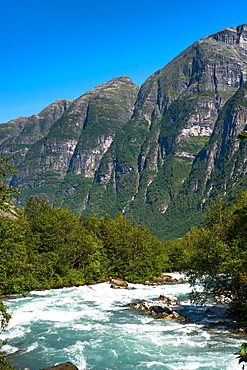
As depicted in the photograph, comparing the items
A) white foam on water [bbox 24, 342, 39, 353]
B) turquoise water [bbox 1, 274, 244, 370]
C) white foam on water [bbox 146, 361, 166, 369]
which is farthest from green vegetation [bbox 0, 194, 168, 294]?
white foam on water [bbox 146, 361, 166, 369]

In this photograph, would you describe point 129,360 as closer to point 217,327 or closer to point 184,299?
point 217,327

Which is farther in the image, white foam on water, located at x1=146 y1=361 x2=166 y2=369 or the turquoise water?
the turquoise water

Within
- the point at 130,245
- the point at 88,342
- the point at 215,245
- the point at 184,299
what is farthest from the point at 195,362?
the point at 130,245

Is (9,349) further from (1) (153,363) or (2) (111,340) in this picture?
(1) (153,363)

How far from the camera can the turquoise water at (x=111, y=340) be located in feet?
75.6

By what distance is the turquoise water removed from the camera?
23031 mm

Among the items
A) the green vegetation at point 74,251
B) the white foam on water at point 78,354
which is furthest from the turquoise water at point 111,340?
the green vegetation at point 74,251

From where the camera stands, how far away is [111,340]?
2858 centimetres

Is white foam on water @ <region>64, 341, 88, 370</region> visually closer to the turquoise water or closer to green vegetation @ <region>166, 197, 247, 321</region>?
the turquoise water

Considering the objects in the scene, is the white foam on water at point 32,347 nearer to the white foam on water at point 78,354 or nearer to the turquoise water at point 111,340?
the turquoise water at point 111,340

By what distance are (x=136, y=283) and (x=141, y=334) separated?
45409 millimetres

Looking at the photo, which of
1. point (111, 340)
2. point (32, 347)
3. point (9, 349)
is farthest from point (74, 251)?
point (9, 349)

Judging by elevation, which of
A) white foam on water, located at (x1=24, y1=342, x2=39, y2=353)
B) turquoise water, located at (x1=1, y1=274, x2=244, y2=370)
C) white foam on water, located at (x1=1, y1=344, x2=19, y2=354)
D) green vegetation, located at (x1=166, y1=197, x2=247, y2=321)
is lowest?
turquoise water, located at (x1=1, y1=274, x2=244, y2=370)

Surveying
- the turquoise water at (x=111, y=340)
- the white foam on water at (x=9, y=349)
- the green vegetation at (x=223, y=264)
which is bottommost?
the turquoise water at (x=111, y=340)
